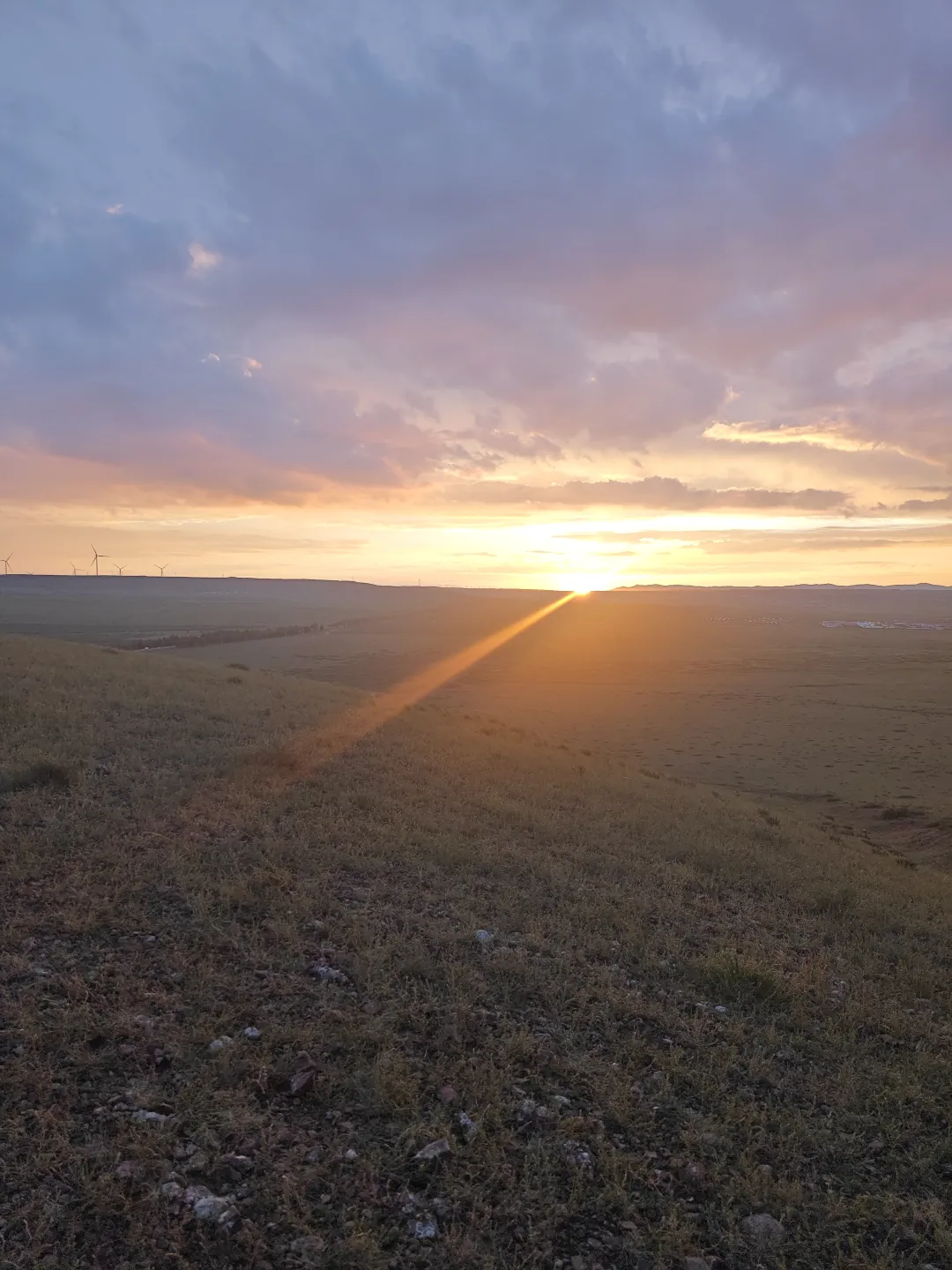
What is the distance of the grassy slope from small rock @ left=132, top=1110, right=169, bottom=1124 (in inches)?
2.3

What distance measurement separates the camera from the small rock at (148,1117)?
4.77 m

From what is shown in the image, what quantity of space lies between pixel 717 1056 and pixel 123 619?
162 m

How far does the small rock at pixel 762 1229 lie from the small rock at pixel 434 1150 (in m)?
1.92

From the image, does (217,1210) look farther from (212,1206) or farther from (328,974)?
(328,974)

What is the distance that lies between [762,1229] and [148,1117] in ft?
13.2

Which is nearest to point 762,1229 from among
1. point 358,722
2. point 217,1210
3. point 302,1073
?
point 302,1073

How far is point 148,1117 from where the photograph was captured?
4801 mm

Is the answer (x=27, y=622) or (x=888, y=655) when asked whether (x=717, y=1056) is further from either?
(x=27, y=622)

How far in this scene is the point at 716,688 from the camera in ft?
185

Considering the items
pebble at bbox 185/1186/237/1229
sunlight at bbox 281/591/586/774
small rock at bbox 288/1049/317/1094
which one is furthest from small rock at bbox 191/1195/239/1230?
sunlight at bbox 281/591/586/774

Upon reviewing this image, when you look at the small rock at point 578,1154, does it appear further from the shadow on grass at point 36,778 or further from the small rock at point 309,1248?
the shadow on grass at point 36,778

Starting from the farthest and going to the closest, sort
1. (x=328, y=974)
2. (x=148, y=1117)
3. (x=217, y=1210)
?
(x=328, y=974) < (x=148, y=1117) < (x=217, y=1210)

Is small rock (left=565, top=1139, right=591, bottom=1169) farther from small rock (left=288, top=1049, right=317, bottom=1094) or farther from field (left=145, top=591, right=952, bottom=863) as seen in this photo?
field (left=145, top=591, right=952, bottom=863)

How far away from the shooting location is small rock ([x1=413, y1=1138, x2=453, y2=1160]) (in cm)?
479
